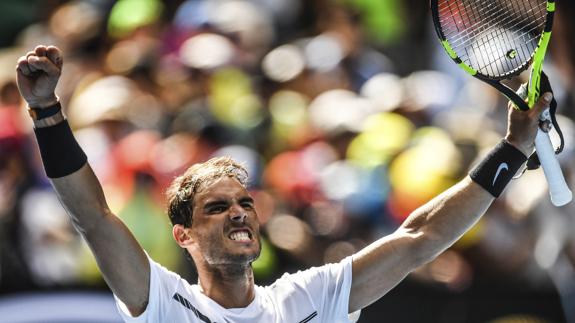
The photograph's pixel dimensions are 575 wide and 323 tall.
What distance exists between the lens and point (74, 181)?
4.45 m

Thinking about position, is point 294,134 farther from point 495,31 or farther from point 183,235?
point 183,235

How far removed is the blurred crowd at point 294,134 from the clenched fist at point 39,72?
2875mm

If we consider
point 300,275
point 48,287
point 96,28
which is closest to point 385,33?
point 96,28

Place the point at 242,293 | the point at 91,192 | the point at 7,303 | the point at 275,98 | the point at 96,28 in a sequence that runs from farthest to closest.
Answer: the point at 96,28 → the point at 275,98 → the point at 7,303 → the point at 242,293 → the point at 91,192

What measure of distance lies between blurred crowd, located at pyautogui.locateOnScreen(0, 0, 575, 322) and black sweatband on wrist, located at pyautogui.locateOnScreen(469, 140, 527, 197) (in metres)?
2.28

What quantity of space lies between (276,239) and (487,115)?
2365mm

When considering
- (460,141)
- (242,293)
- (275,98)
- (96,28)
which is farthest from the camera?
(96,28)

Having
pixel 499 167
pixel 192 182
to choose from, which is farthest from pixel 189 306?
pixel 499 167

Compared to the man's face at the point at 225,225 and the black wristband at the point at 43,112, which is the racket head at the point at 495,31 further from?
the black wristband at the point at 43,112

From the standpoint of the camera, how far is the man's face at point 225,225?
4887mm

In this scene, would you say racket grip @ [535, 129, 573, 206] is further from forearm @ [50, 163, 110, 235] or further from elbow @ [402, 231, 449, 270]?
forearm @ [50, 163, 110, 235]

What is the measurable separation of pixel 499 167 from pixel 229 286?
1296 mm

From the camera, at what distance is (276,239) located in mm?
7711

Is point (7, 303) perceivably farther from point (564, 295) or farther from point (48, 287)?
point (564, 295)
